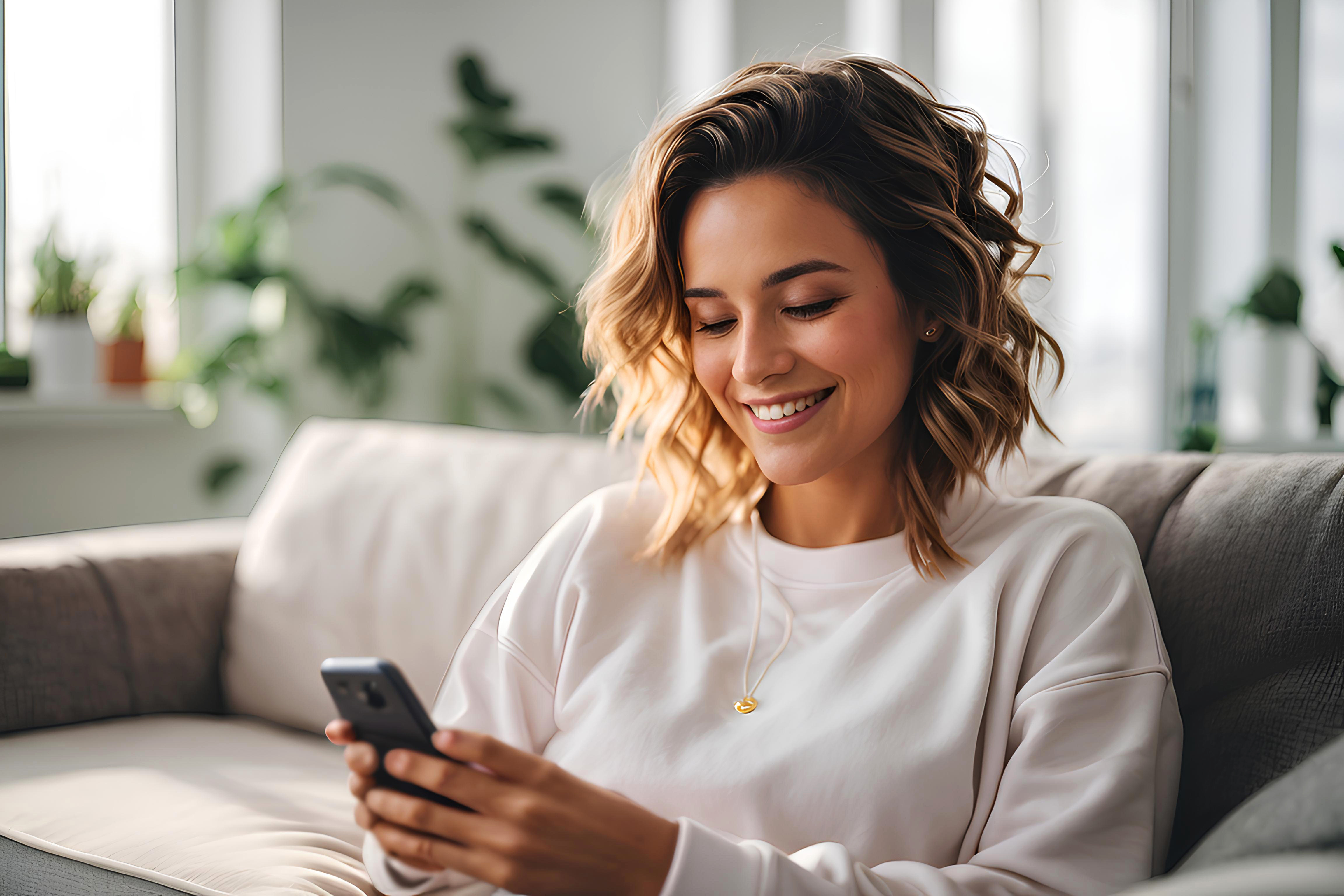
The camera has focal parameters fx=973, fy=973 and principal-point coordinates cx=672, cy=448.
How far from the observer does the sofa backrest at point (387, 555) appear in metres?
1.40

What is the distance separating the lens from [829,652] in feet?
3.05

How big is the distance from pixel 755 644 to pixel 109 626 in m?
1.00

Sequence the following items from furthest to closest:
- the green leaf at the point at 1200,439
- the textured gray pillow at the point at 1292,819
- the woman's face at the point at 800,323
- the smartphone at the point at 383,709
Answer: the green leaf at the point at 1200,439
the woman's face at the point at 800,323
the smartphone at the point at 383,709
the textured gray pillow at the point at 1292,819

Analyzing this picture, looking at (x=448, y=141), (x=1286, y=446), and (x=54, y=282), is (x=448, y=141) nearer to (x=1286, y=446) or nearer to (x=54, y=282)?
(x=54, y=282)

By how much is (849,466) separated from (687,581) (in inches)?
8.5

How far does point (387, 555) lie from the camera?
145 centimetres

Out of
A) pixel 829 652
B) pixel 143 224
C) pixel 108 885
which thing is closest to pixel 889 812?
pixel 829 652

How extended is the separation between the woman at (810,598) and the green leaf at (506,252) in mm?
2139

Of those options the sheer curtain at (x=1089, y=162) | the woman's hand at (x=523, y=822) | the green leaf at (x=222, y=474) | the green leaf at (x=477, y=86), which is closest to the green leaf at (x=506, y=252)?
the green leaf at (x=477, y=86)

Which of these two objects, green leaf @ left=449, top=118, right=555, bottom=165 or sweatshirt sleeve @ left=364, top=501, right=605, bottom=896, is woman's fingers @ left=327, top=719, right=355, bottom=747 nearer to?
sweatshirt sleeve @ left=364, top=501, right=605, bottom=896

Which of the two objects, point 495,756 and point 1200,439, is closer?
point 495,756

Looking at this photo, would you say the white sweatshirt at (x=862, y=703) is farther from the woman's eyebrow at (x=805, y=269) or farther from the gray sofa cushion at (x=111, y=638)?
the gray sofa cushion at (x=111, y=638)

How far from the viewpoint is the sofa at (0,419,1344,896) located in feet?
2.78

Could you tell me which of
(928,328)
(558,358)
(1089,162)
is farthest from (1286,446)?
(928,328)
